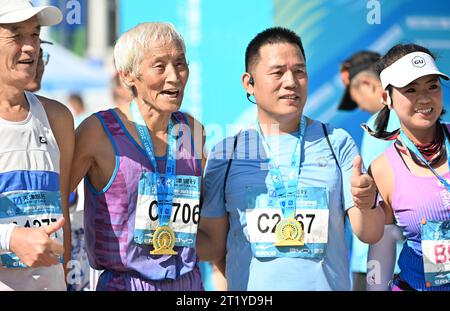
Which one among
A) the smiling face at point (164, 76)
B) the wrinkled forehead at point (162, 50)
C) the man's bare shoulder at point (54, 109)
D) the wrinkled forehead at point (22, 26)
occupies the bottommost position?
the man's bare shoulder at point (54, 109)

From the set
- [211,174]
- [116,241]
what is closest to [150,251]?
[116,241]

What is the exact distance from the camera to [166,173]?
14.3 ft

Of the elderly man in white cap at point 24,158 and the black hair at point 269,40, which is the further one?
the black hair at point 269,40

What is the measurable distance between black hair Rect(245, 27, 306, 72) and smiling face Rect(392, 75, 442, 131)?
578 mm

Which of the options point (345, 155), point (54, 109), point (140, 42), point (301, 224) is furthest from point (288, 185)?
point (54, 109)

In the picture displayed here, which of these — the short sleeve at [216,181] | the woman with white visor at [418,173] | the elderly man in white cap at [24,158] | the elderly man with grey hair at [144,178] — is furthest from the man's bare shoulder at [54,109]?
the woman with white visor at [418,173]

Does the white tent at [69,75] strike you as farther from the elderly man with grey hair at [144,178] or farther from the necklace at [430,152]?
the necklace at [430,152]

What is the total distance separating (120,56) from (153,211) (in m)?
0.83

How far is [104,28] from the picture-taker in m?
16.2

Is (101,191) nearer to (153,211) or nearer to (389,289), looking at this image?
(153,211)

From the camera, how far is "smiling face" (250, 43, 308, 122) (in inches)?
177

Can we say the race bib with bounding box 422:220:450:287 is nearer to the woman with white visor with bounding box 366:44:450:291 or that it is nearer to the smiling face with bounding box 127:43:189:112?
the woman with white visor with bounding box 366:44:450:291

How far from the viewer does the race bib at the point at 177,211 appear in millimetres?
4266

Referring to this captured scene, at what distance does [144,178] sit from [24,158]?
64 cm
